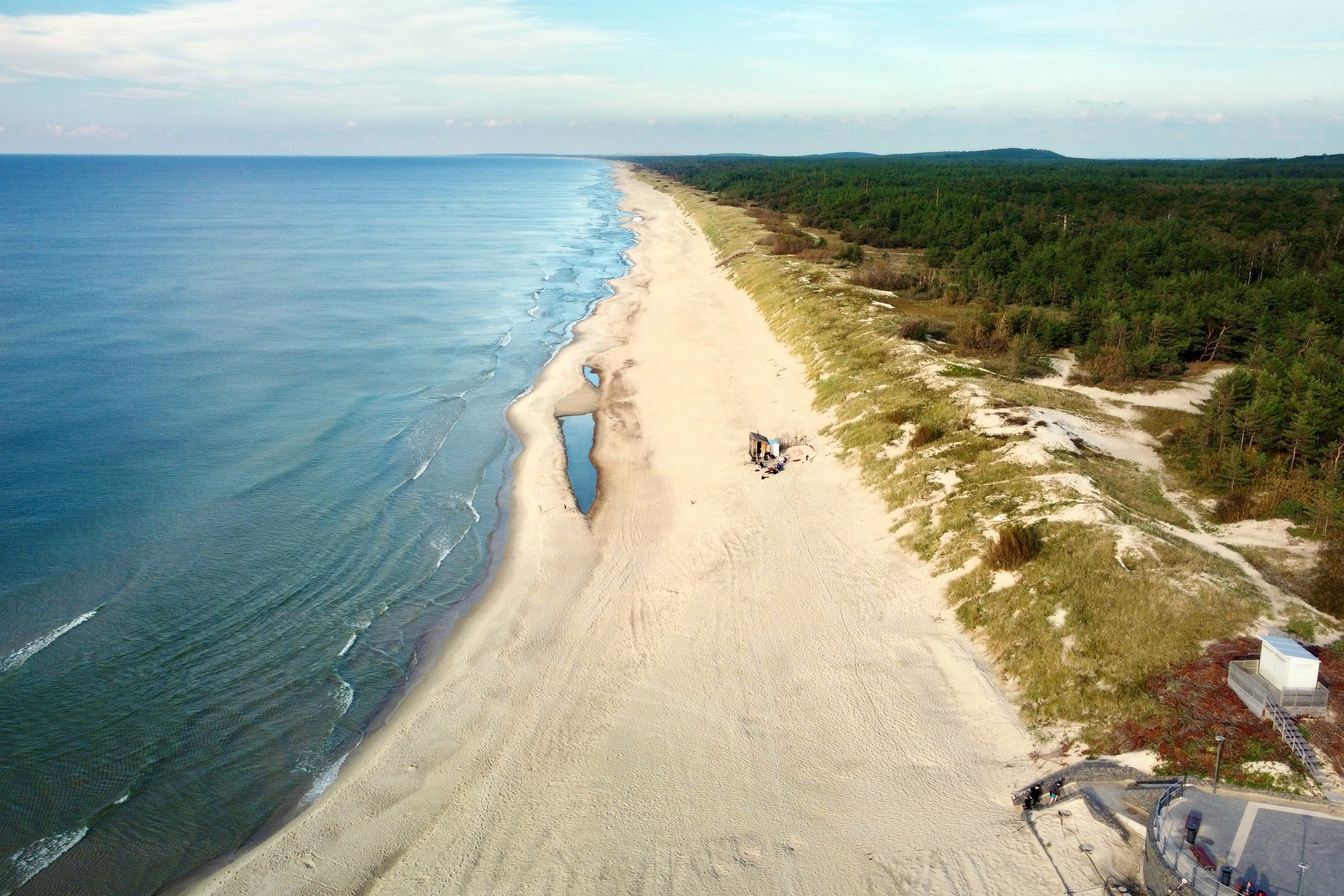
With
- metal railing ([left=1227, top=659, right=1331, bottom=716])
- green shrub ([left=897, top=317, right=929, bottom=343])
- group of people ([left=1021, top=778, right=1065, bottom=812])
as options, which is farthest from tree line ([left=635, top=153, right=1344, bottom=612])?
group of people ([left=1021, top=778, right=1065, bottom=812])

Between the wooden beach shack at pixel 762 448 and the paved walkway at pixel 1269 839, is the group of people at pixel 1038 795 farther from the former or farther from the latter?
the wooden beach shack at pixel 762 448

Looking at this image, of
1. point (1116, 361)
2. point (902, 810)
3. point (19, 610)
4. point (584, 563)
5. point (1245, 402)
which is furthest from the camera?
point (1116, 361)

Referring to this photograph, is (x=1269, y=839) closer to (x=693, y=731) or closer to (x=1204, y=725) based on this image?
(x=1204, y=725)

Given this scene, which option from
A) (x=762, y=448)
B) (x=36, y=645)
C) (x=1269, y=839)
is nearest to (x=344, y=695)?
(x=36, y=645)

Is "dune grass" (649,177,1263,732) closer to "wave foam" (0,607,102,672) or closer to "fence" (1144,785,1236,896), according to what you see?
"fence" (1144,785,1236,896)

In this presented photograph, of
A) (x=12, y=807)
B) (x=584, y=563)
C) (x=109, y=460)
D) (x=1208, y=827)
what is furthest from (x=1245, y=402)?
(x=109, y=460)

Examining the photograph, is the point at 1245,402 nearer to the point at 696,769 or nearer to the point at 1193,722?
the point at 1193,722
